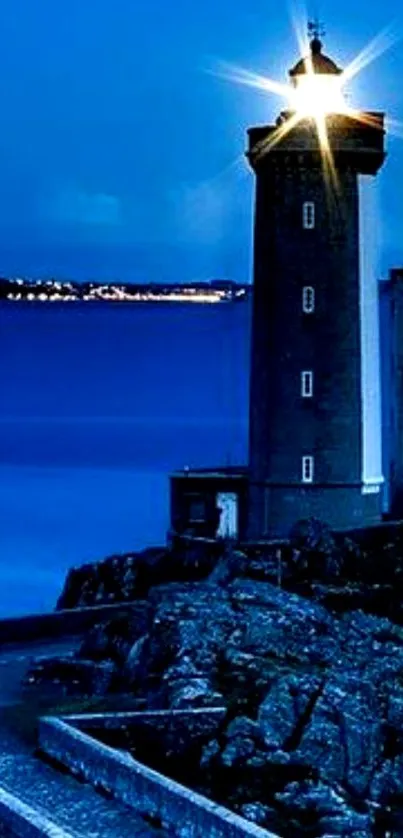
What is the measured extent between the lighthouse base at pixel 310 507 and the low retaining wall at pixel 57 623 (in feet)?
24.6

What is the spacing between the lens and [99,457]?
7050 centimetres

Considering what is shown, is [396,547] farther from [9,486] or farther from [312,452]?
[9,486]

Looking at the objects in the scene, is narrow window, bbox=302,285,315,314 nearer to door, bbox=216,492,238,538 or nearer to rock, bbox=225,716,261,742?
door, bbox=216,492,238,538

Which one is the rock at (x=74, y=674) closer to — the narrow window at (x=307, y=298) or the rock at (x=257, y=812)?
the rock at (x=257, y=812)

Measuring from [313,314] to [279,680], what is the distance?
13902 mm

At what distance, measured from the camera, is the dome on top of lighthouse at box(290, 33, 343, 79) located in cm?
3011

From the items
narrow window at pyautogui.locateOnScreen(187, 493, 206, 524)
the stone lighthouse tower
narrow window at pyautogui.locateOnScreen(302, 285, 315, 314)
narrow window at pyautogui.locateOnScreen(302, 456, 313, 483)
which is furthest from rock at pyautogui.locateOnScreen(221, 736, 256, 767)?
narrow window at pyautogui.locateOnScreen(187, 493, 206, 524)

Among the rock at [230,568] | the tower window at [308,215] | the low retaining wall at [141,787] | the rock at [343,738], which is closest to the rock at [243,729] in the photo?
the rock at [343,738]

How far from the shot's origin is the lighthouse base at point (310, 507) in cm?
2891

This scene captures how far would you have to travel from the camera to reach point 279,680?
51.5 ft

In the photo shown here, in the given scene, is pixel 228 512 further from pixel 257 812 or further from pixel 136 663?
pixel 257 812

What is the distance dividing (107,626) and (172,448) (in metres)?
53.0

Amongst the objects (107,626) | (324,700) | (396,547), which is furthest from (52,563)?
(324,700)

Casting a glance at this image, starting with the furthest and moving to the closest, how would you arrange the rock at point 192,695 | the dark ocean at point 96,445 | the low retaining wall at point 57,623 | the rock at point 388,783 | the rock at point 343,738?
the dark ocean at point 96,445 < the low retaining wall at point 57,623 < the rock at point 192,695 < the rock at point 343,738 < the rock at point 388,783
